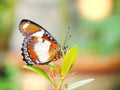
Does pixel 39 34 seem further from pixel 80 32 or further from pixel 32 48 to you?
pixel 80 32

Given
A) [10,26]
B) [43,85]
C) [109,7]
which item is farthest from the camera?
[10,26]

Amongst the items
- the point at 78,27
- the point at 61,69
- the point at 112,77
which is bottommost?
the point at 112,77

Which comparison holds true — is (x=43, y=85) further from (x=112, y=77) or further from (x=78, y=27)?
(x=78, y=27)

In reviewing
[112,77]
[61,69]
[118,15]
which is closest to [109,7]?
[118,15]

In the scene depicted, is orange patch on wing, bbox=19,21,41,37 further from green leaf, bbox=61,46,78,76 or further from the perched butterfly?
green leaf, bbox=61,46,78,76

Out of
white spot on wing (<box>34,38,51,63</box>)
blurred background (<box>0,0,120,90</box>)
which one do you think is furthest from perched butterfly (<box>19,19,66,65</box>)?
blurred background (<box>0,0,120,90</box>)

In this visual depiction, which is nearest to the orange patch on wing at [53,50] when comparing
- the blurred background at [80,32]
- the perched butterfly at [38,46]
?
the perched butterfly at [38,46]

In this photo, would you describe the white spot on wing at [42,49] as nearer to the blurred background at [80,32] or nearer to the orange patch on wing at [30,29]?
the orange patch on wing at [30,29]

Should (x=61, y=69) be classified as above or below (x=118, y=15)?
above
